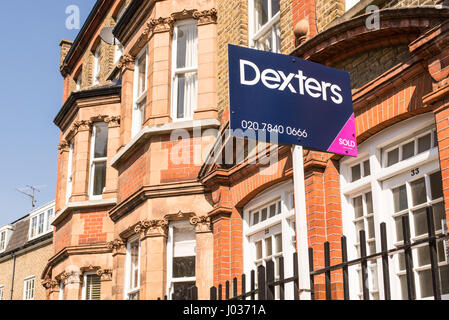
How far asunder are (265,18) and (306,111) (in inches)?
231

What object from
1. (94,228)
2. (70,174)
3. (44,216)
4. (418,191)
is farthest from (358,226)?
(44,216)

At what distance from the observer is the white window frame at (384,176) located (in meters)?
6.84

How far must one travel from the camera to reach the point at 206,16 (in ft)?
39.1

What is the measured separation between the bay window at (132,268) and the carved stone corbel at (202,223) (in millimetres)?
1756

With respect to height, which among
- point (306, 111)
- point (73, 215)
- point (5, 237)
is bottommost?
point (306, 111)

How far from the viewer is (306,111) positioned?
525 cm

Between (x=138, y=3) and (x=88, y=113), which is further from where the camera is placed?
(x=88, y=113)

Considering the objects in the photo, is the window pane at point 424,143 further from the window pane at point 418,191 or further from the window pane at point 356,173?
the window pane at point 356,173

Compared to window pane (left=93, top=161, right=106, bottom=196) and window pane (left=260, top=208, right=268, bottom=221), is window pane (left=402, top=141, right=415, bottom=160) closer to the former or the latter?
window pane (left=260, top=208, right=268, bottom=221)

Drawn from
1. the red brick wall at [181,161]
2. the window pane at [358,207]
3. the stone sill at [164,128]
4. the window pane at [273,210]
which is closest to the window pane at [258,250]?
the window pane at [273,210]

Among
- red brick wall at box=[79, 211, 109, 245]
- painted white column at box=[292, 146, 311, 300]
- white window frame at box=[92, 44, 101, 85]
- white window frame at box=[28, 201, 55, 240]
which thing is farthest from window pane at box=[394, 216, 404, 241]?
white window frame at box=[28, 201, 55, 240]
